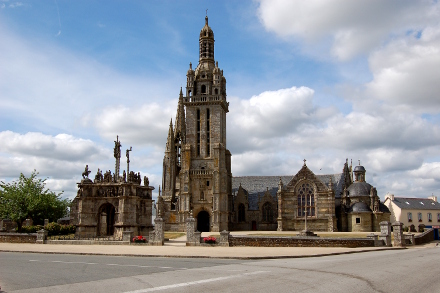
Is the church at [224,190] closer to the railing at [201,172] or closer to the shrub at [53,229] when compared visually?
the railing at [201,172]

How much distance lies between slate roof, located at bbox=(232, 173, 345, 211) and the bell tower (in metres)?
4.85

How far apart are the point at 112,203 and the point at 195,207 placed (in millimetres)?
27641

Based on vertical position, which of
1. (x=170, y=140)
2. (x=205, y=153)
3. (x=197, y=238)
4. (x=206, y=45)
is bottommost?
(x=197, y=238)

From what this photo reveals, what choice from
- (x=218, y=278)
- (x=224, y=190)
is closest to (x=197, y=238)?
(x=218, y=278)

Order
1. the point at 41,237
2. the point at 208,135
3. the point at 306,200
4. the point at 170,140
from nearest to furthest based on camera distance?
the point at 41,237 → the point at 306,200 → the point at 208,135 → the point at 170,140

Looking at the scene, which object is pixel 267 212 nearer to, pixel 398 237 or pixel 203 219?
pixel 203 219

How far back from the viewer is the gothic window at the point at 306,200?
214 feet

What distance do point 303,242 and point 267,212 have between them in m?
40.7

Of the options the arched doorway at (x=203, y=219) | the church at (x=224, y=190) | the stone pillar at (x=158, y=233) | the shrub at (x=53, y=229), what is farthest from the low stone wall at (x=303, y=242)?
the arched doorway at (x=203, y=219)

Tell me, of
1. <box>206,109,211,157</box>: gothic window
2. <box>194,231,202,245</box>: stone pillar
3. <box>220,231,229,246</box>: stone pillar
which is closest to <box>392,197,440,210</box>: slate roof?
<box>206,109,211,157</box>: gothic window

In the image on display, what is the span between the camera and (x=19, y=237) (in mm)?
36562

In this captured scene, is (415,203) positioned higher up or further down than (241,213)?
higher up

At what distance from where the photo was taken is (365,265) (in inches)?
736

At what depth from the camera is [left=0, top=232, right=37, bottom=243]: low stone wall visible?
118 feet
